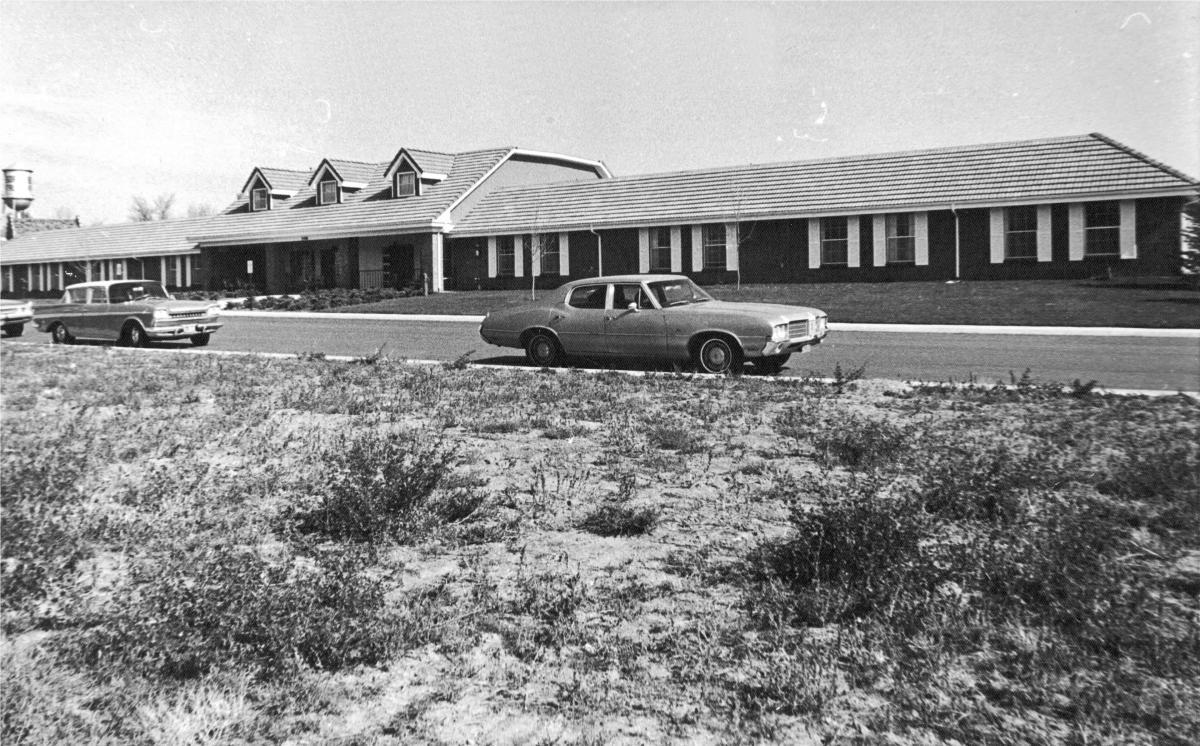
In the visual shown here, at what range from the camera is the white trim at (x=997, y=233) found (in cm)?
2950

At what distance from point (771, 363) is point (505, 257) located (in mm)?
24441

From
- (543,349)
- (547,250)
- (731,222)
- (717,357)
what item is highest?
(731,222)

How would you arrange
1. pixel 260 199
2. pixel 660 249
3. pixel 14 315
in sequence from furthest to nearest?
1. pixel 660 249
2. pixel 260 199
3. pixel 14 315

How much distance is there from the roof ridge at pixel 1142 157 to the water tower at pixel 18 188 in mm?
27896

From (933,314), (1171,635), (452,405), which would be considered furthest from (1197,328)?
(1171,635)

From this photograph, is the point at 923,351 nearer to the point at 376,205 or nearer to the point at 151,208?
the point at 151,208

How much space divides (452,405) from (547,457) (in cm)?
282

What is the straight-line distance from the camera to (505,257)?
124 ft

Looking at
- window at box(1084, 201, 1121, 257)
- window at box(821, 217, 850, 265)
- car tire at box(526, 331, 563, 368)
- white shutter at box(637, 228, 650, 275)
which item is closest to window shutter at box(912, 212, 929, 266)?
window at box(821, 217, 850, 265)

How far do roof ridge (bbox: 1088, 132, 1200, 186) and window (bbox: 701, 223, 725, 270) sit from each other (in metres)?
11.8

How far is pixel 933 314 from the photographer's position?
75.0ft

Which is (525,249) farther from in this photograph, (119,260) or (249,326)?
(119,260)

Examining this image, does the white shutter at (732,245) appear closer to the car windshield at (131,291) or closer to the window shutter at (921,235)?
the window shutter at (921,235)

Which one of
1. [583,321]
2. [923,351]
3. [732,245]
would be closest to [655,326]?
[583,321]
